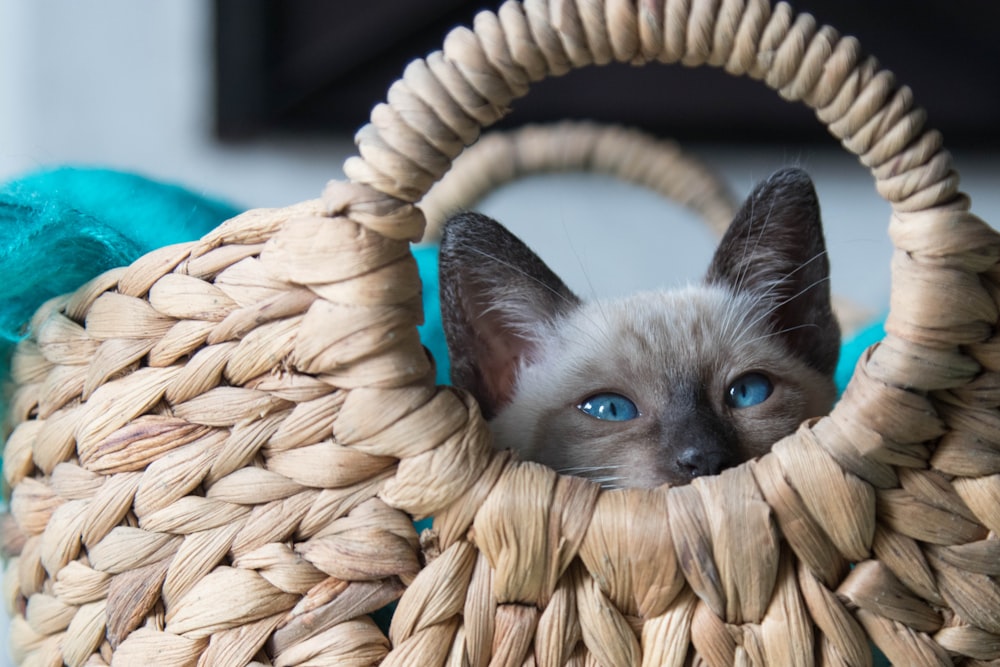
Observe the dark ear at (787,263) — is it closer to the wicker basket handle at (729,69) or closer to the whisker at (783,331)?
the whisker at (783,331)

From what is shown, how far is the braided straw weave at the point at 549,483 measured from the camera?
64cm

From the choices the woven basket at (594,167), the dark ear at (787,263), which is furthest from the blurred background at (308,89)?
the dark ear at (787,263)

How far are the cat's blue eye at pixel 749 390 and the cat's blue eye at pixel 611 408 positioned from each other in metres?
0.12

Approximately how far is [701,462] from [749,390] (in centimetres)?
21

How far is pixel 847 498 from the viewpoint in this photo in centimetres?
64

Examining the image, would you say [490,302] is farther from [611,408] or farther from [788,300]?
[788,300]

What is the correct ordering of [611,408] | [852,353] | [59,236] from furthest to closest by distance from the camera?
[852,353] < [611,408] < [59,236]

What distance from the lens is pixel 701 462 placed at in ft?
2.85

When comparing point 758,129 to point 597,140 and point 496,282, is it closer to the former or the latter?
point 597,140

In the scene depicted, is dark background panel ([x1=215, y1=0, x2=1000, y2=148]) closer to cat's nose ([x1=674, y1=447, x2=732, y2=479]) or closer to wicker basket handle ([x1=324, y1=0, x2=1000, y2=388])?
cat's nose ([x1=674, y1=447, x2=732, y2=479])

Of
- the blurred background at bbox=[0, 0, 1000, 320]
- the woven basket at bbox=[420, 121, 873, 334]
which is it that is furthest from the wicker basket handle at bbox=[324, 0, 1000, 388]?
the blurred background at bbox=[0, 0, 1000, 320]

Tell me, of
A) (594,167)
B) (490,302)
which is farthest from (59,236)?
(594,167)

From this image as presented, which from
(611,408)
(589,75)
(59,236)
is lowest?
(611,408)

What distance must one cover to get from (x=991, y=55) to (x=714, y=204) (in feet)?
3.25
